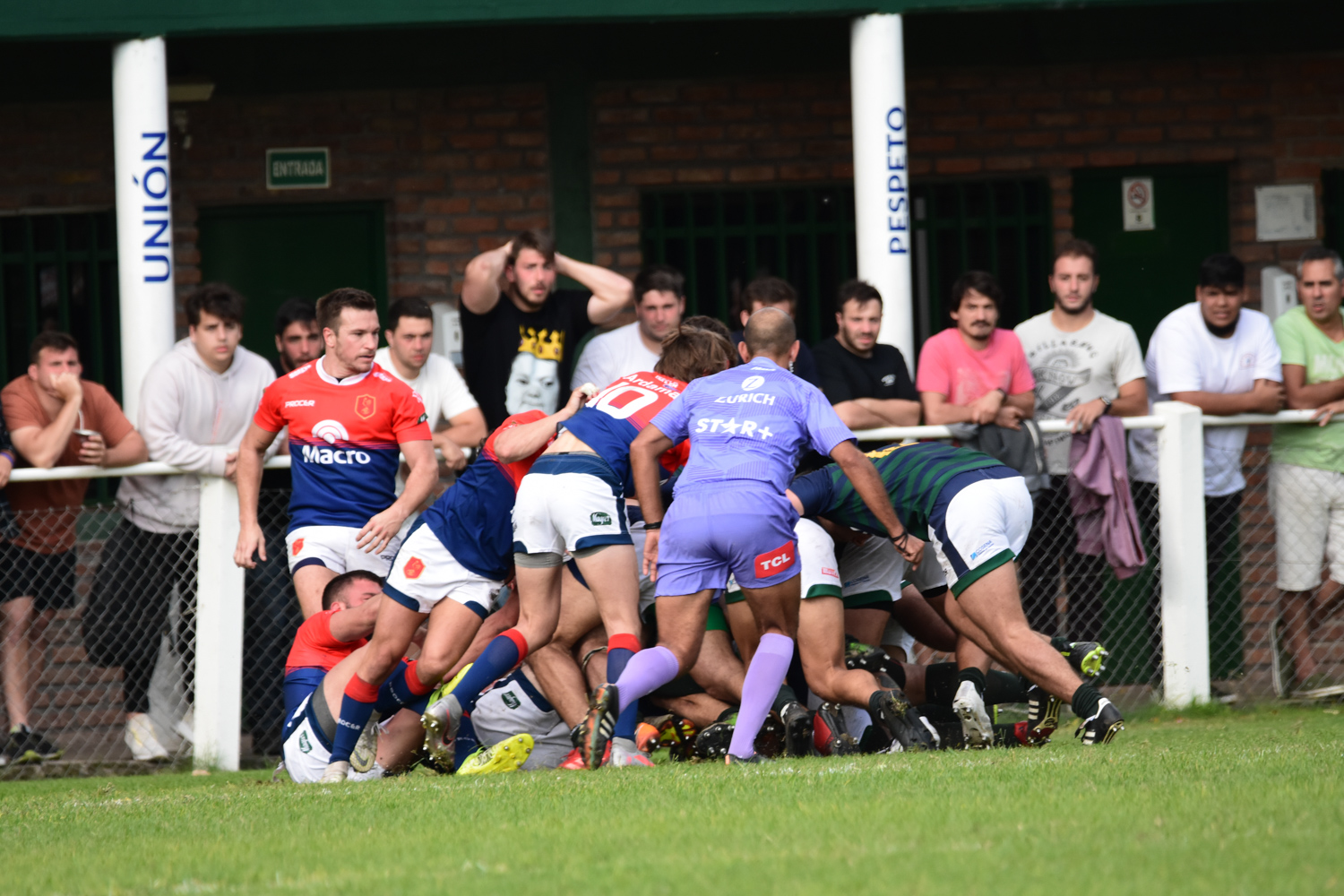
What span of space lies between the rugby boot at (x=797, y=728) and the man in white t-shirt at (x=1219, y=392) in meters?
2.52

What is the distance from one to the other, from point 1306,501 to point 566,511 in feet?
12.8

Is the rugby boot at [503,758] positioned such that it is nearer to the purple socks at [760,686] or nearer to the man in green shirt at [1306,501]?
the purple socks at [760,686]

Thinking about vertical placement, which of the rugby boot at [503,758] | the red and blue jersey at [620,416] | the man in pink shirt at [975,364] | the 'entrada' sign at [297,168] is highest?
the 'entrada' sign at [297,168]

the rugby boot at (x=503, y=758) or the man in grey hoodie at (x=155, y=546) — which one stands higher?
the man in grey hoodie at (x=155, y=546)

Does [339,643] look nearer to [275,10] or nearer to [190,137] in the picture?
[275,10]

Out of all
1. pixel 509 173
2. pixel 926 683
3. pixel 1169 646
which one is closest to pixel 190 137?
pixel 509 173

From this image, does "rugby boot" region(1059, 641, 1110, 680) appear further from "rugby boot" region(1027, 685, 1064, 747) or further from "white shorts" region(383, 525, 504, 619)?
"white shorts" region(383, 525, 504, 619)

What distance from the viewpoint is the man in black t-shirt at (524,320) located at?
7797 millimetres

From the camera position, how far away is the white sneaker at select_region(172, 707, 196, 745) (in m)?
7.28

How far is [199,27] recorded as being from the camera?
7664mm

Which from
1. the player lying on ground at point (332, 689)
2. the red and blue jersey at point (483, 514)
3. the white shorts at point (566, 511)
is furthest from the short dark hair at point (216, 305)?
the white shorts at point (566, 511)

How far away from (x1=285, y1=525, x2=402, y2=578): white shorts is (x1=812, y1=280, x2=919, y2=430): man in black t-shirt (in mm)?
Answer: 2220

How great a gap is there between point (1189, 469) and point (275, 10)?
485cm

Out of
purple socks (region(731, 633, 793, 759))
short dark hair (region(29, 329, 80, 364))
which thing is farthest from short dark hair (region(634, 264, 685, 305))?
short dark hair (region(29, 329, 80, 364))
